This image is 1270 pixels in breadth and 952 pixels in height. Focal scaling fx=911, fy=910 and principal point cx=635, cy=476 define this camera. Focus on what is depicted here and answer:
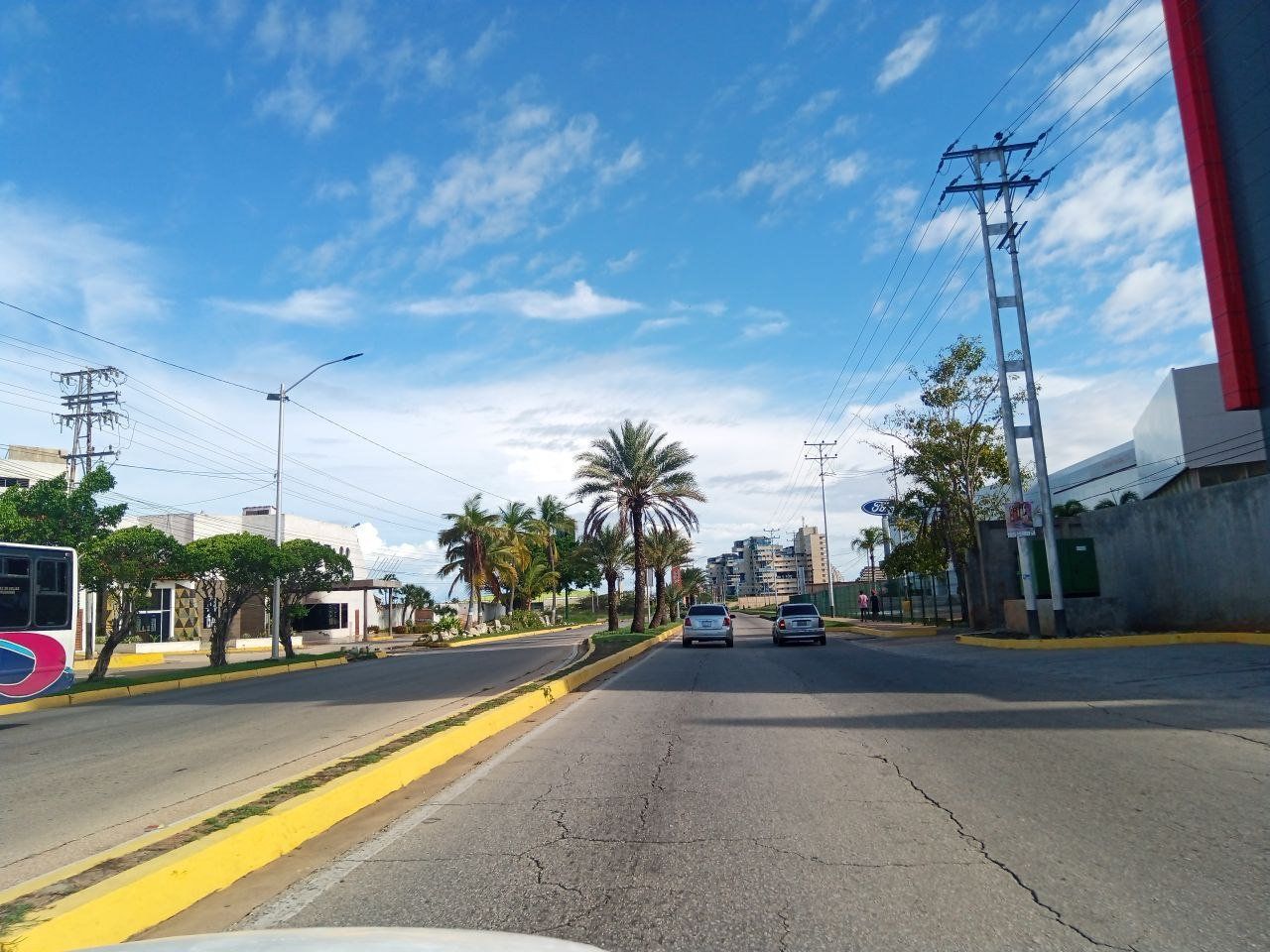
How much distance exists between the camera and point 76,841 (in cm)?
693

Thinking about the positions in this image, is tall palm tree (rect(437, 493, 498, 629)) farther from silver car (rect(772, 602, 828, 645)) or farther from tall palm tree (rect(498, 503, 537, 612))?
silver car (rect(772, 602, 828, 645))

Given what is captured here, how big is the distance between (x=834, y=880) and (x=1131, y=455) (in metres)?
63.8

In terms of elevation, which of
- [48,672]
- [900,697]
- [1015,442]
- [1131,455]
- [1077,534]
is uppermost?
[1131,455]

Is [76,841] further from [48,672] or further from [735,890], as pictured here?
[48,672]

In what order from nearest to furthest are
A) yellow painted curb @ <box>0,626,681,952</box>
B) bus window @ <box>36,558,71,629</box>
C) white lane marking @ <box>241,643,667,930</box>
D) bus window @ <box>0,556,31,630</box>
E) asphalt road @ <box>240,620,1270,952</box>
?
1. yellow painted curb @ <box>0,626,681,952</box>
2. asphalt road @ <box>240,620,1270,952</box>
3. white lane marking @ <box>241,643,667,930</box>
4. bus window @ <box>0,556,31,630</box>
5. bus window @ <box>36,558,71,629</box>

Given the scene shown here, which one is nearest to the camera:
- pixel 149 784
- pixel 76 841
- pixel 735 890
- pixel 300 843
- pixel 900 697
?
pixel 735 890

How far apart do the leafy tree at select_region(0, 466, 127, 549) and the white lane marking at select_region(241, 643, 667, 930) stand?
80.0 ft

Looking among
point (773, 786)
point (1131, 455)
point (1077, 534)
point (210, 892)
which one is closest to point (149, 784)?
point (210, 892)

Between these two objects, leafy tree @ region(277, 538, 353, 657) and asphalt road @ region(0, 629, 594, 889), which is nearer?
asphalt road @ region(0, 629, 594, 889)

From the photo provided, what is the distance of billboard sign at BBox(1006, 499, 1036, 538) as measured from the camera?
23.5m

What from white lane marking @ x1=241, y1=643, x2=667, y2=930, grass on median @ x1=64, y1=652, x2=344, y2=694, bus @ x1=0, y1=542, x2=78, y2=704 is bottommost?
white lane marking @ x1=241, y1=643, x2=667, y2=930

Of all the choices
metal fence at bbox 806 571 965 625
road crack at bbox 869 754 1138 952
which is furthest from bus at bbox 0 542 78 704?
metal fence at bbox 806 571 965 625

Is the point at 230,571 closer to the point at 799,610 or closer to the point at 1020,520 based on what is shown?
the point at 799,610

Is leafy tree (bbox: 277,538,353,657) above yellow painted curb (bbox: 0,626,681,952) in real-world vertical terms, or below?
above
